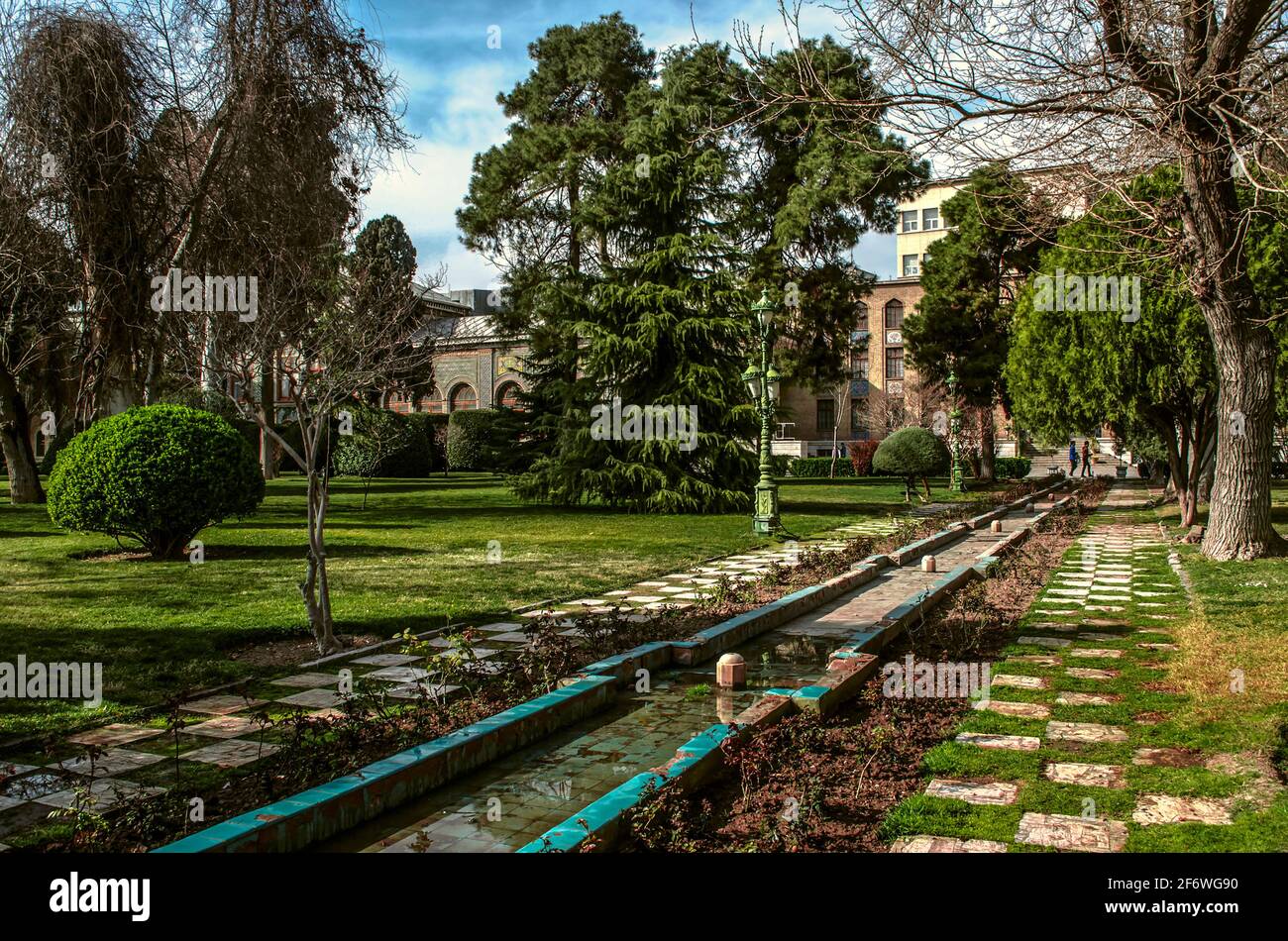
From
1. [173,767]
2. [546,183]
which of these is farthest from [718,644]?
[546,183]

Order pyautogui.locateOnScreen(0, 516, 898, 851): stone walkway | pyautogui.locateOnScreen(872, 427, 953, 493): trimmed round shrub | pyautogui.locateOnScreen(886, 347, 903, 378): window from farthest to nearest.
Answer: pyautogui.locateOnScreen(886, 347, 903, 378): window
pyautogui.locateOnScreen(872, 427, 953, 493): trimmed round shrub
pyautogui.locateOnScreen(0, 516, 898, 851): stone walkway

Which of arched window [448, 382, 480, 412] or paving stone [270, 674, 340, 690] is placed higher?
arched window [448, 382, 480, 412]

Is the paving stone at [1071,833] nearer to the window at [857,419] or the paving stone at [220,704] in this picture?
the paving stone at [220,704]

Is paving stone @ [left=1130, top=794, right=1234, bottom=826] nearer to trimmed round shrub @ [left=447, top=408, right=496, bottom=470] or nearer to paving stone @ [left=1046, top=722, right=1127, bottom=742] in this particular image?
paving stone @ [left=1046, top=722, right=1127, bottom=742]

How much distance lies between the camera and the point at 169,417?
11883 mm

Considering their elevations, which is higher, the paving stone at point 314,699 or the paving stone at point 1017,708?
the paving stone at point 1017,708

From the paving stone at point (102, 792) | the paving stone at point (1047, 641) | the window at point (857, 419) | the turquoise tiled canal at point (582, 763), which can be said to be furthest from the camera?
the window at point (857, 419)

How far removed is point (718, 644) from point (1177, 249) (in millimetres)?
8450

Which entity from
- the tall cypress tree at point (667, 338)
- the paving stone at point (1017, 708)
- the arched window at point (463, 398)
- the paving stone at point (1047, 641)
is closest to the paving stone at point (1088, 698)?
the paving stone at point (1017, 708)

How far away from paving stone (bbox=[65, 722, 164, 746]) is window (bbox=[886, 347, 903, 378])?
191 feet

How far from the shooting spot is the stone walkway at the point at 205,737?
14.5ft

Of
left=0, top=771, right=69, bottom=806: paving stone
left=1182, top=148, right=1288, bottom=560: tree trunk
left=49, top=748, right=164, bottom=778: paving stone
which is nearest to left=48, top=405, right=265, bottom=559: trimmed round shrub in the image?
left=49, top=748, right=164, bottom=778: paving stone

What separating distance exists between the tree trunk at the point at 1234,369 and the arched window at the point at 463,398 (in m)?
44.4

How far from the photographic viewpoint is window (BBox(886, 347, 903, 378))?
197 ft
